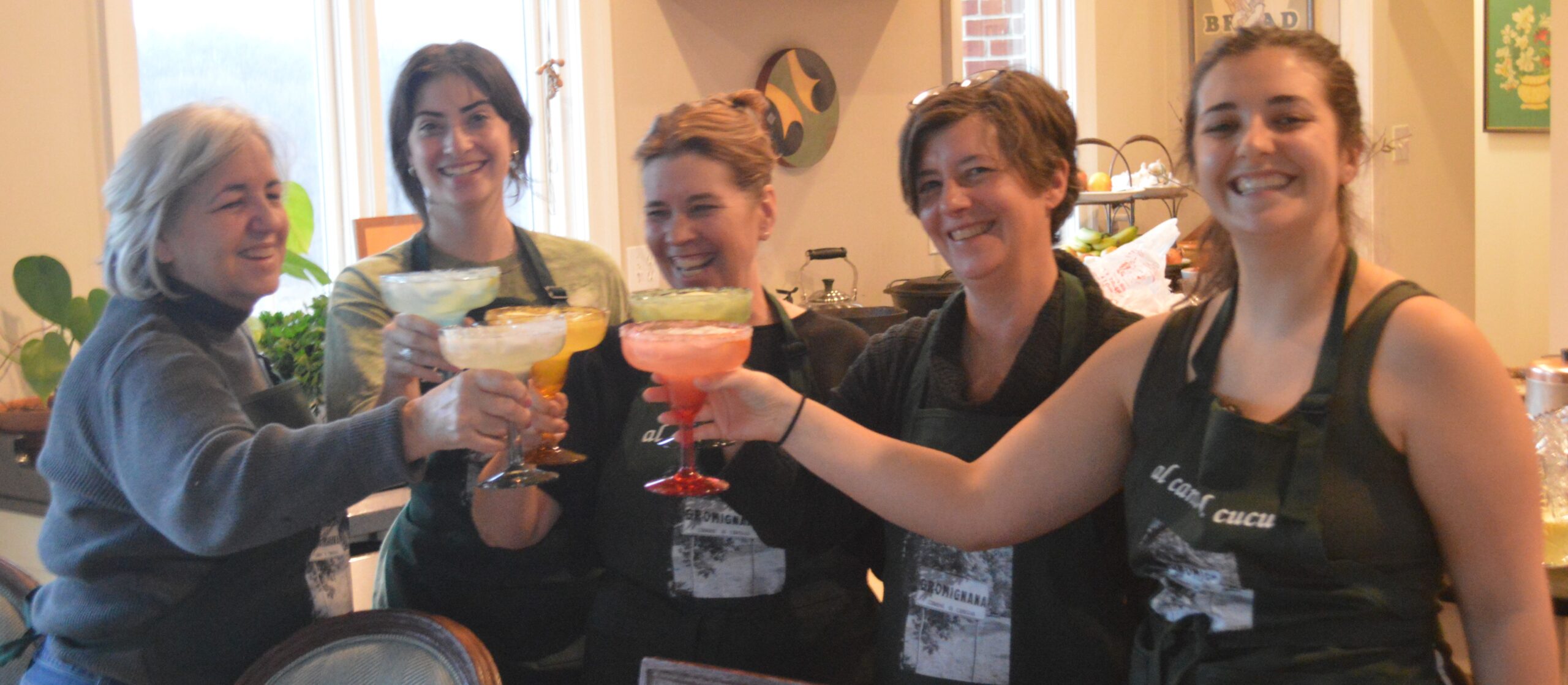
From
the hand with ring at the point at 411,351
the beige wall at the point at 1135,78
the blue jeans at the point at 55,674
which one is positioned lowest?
the blue jeans at the point at 55,674

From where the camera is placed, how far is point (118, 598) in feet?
5.43

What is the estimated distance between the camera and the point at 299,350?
3016 mm

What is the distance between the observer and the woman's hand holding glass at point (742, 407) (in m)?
1.68

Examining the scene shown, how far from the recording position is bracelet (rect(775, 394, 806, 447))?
1690 mm

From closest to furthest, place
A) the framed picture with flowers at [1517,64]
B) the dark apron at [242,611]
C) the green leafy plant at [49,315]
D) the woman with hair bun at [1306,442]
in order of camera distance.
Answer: the woman with hair bun at [1306,442], the dark apron at [242,611], the green leafy plant at [49,315], the framed picture with flowers at [1517,64]

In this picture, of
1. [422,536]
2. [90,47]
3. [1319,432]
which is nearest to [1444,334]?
[1319,432]

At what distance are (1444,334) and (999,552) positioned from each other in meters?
0.62

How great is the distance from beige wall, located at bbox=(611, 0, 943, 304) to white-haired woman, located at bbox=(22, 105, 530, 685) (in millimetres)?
2381

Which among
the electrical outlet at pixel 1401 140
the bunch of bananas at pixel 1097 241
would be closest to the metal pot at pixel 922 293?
the bunch of bananas at pixel 1097 241

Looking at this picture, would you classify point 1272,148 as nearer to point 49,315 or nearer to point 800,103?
point 49,315

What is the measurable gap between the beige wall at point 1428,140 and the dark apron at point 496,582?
614 cm

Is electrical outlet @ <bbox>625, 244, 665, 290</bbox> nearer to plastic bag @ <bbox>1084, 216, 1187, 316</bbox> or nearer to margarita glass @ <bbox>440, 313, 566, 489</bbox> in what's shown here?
plastic bag @ <bbox>1084, 216, 1187, 316</bbox>

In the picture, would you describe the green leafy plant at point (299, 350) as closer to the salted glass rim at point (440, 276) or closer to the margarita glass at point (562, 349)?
the salted glass rim at point (440, 276)

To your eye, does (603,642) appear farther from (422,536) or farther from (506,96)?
(506,96)
